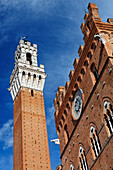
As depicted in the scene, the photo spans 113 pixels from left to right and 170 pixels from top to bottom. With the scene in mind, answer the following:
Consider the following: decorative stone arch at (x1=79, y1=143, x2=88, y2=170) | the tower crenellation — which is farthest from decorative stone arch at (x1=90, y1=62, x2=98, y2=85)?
the tower crenellation

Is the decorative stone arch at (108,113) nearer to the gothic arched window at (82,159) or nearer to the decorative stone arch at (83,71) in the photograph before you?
the gothic arched window at (82,159)

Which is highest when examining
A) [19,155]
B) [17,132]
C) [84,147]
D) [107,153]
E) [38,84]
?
[38,84]

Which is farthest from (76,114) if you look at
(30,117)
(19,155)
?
(30,117)

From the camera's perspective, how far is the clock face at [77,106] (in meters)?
12.4

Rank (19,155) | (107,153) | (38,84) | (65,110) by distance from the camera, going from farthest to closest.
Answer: (38,84)
(19,155)
(65,110)
(107,153)

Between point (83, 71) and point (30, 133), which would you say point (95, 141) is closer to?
point (83, 71)

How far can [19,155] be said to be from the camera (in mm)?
27781

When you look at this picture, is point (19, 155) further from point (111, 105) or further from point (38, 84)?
point (111, 105)

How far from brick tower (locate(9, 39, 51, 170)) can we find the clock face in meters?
14.9

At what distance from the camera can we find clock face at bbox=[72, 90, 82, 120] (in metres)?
12.4

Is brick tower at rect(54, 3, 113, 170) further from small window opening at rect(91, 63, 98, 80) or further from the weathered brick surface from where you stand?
the weathered brick surface

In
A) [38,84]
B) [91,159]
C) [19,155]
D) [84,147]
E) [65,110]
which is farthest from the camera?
[38,84]

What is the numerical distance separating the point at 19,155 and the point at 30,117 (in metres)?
4.84

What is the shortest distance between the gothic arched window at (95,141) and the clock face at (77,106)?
5.40 feet
